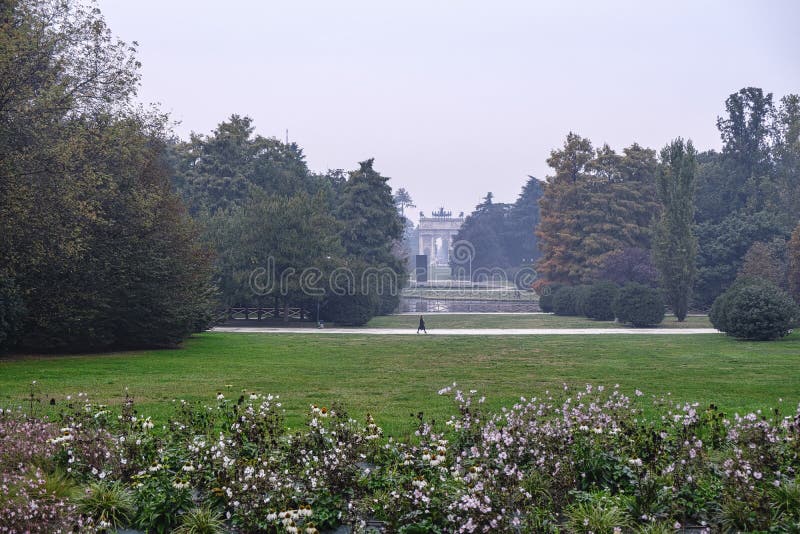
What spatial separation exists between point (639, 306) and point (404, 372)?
21.1 meters

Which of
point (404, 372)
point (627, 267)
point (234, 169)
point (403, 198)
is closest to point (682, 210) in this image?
point (627, 267)

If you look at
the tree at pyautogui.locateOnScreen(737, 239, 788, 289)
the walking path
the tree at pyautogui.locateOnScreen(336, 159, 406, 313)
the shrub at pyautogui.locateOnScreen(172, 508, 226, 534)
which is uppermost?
the tree at pyautogui.locateOnScreen(336, 159, 406, 313)

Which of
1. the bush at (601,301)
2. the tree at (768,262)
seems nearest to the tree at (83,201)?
the bush at (601,301)

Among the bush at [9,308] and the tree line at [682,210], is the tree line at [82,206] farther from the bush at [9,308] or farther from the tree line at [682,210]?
the tree line at [682,210]

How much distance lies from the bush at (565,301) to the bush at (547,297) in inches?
65.2

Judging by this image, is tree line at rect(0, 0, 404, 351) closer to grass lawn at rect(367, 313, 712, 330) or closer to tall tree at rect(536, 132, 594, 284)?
grass lawn at rect(367, 313, 712, 330)

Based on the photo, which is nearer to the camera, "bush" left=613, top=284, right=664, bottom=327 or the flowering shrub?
the flowering shrub

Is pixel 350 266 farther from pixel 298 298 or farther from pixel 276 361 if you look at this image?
pixel 276 361

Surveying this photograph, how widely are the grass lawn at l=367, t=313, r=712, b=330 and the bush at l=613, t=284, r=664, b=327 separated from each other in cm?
79

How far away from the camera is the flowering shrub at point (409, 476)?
611 centimetres

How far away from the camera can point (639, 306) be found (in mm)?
35656

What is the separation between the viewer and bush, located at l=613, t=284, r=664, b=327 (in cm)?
3553

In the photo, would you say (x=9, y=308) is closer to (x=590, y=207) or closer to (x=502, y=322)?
(x=502, y=322)

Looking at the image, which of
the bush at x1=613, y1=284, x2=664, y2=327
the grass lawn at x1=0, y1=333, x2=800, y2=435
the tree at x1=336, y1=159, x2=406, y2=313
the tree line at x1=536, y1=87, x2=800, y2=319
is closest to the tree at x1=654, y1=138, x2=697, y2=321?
the tree line at x1=536, y1=87, x2=800, y2=319
